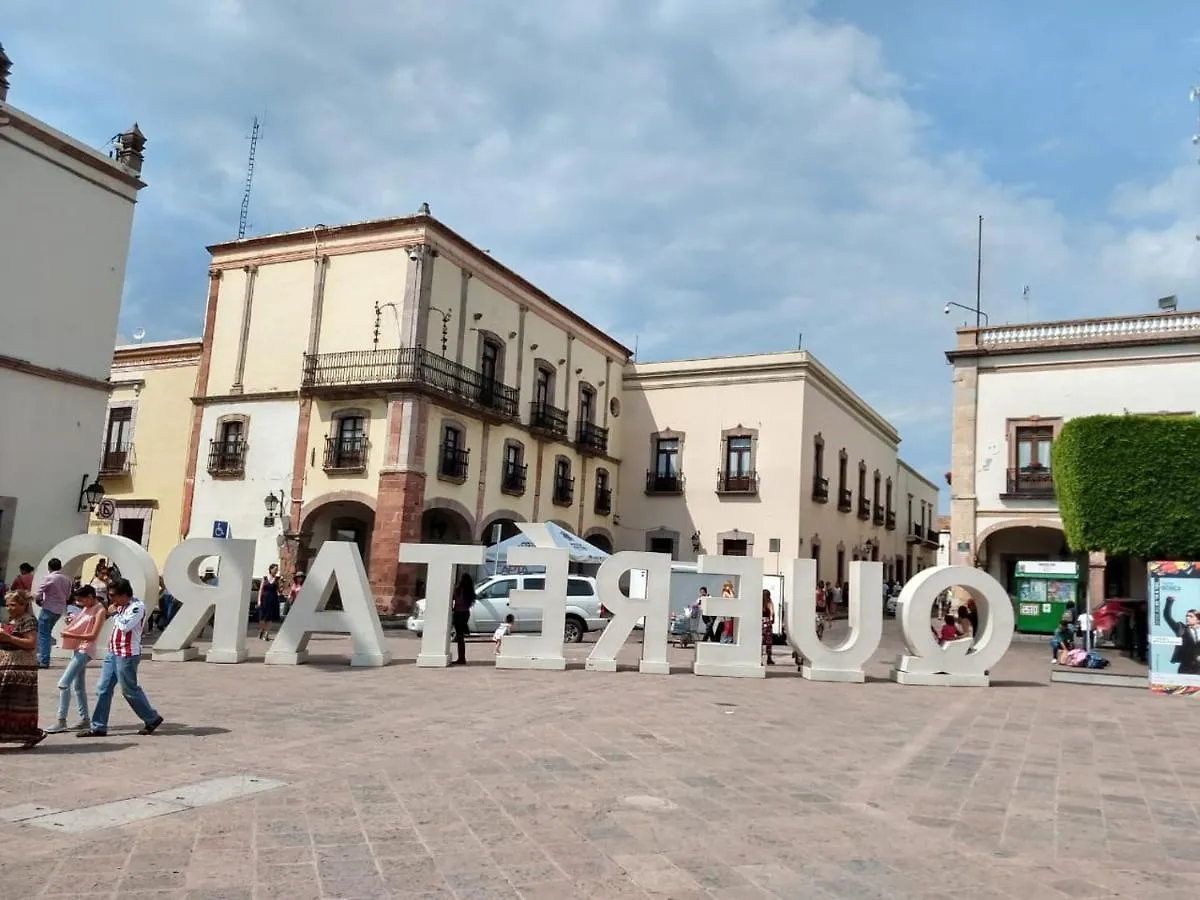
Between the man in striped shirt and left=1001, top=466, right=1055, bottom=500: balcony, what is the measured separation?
24.4 meters

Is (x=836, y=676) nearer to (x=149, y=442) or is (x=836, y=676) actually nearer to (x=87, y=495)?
(x=87, y=495)

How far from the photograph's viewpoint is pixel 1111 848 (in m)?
5.43

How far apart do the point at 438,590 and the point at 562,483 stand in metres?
17.7

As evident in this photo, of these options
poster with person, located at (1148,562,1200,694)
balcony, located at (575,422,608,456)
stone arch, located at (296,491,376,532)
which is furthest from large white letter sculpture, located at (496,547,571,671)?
balcony, located at (575,422,608,456)

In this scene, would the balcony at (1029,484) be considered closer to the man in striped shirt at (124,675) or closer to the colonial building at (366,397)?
the colonial building at (366,397)

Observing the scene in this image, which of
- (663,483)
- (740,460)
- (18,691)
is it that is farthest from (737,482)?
(18,691)

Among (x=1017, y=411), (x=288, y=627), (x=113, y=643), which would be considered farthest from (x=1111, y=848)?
(x=1017, y=411)

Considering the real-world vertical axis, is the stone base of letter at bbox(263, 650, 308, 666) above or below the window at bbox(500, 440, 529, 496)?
below

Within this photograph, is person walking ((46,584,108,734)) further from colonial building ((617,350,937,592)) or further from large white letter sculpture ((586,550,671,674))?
colonial building ((617,350,937,592))

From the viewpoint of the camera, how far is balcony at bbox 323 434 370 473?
25.0 metres

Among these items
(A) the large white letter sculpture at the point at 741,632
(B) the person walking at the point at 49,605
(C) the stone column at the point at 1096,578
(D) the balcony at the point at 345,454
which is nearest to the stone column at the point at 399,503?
(D) the balcony at the point at 345,454

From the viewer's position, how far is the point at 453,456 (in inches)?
1030

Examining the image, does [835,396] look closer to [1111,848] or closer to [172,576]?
[172,576]

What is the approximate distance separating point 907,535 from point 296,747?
4392cm
